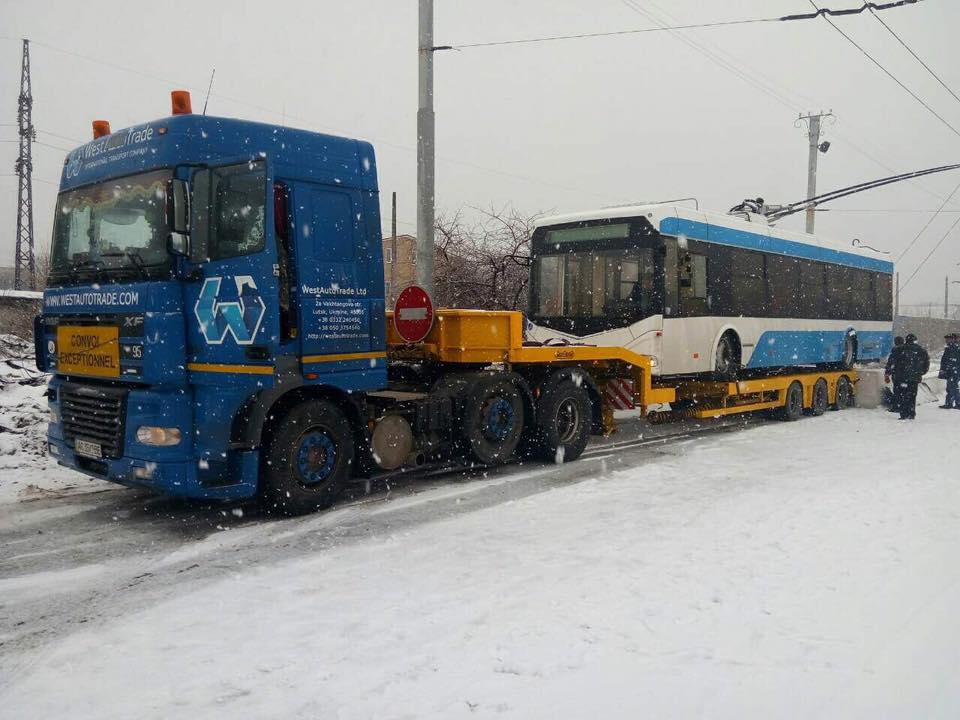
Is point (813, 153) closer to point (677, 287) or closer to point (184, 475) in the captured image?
point (677, 287)

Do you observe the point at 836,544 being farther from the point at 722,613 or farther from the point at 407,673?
the point at 407,673

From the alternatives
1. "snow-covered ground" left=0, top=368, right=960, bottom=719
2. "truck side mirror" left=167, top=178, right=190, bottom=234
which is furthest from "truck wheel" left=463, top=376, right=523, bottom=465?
"truck side mirror" left=167, top=178, right=190, bottom=234

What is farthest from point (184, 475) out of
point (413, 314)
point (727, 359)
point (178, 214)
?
point (727, 359)

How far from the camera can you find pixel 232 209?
632 centimetres

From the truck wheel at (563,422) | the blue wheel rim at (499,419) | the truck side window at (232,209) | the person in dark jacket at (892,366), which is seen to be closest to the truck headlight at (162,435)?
Result: the truck side window at (232,209)

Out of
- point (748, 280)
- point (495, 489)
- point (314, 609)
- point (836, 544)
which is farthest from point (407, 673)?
point (748, 280)

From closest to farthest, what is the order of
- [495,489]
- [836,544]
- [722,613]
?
1. [722,613]
2. [836,544]
3. [495,489]

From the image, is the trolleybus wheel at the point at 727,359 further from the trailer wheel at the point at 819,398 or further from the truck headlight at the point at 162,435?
the truck headlight at the point at 162,435

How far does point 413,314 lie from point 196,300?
2637 mm

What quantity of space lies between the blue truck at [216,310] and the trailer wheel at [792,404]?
1003 centimetres

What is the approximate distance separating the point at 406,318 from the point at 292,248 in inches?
82.3

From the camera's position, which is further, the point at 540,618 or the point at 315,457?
the point at 315,457

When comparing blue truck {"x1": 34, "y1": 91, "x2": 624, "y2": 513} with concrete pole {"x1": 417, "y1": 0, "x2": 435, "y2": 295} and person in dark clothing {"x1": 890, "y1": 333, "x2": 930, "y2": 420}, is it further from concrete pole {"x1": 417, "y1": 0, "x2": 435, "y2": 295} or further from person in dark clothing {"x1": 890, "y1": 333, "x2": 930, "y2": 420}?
person in dark clothing {"x1": 890, "y1": 333, "x2": 930, "y2": 420}

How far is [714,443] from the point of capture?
37.4 feet
